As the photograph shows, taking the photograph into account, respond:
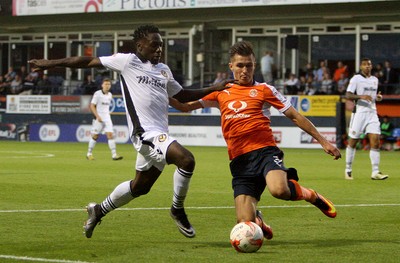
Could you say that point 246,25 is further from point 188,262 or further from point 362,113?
point 188,262

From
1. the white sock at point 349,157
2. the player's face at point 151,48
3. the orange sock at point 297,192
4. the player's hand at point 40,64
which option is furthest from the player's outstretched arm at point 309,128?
the white sock at point 349,157

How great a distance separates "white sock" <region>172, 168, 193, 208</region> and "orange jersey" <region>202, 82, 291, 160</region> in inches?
20.2

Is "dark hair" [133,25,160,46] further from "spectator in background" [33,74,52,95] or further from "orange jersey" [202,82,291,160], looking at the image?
"spectator in background" [33,74,52,95]

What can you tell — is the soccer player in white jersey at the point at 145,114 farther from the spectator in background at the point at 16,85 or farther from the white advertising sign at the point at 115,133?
the spectator in background at the point at 16,85

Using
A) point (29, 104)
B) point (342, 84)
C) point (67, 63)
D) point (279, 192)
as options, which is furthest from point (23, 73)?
point (279, 192)

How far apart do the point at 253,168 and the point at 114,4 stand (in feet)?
115

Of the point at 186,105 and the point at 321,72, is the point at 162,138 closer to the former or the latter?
the point at 186,105

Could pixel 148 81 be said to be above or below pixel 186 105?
above

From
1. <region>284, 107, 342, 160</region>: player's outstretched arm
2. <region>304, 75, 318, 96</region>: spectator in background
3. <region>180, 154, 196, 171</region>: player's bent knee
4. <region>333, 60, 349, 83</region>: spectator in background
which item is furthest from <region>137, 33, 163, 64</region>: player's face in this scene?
<region>333, 60, 349, 83</region>: spectator in background

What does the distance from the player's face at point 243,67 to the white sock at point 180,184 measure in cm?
112

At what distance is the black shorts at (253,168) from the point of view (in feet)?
31.8

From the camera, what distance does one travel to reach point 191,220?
1199 cm

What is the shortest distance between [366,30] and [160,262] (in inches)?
1346

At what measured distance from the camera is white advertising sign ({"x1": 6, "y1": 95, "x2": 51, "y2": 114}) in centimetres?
4417
